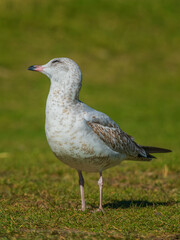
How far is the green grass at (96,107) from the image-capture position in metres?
5.89

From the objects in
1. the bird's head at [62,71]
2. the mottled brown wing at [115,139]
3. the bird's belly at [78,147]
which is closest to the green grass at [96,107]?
the bird's belly at [78,147]

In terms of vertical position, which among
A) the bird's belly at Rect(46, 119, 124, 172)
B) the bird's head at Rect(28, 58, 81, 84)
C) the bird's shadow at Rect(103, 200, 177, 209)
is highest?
the bird's head at Rect(28, 58, 81, 84)

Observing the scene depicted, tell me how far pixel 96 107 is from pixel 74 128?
571 inches

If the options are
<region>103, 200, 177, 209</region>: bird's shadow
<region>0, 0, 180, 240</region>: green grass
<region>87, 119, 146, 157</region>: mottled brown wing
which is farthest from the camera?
<region>103, 200, 177, 209</region>: bird's shadow

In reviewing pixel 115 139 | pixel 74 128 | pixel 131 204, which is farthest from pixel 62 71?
pixel 131 204

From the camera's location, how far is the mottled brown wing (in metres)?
6.38

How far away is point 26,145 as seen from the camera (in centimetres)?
1442

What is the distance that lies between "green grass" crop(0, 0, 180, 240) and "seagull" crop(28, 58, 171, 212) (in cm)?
76

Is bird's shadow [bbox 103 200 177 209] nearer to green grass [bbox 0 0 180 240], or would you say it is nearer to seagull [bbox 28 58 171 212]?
green grass [bbox 0 0 180 240]

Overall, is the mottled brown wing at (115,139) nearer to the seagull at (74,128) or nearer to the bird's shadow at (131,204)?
the seagull at (74,128)

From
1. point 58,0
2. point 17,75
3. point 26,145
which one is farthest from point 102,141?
point 58,0

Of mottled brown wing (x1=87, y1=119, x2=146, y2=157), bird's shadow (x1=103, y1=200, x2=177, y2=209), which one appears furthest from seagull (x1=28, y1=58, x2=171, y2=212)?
bird's shadow (x1=103, y1=200, x2=177, y2=209)

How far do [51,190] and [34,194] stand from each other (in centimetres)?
41

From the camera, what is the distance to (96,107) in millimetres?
20453
